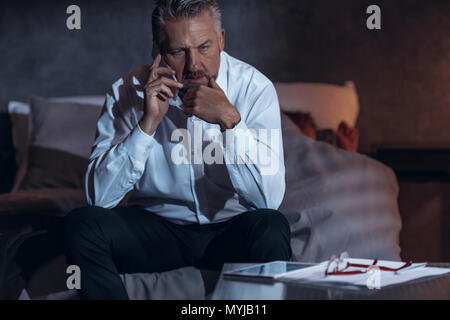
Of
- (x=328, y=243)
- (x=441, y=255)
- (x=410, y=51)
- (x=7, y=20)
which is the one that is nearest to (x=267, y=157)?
(x=328, y=243)

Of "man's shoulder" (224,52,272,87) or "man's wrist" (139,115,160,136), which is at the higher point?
"man's shoulder" (224,52,272,87)

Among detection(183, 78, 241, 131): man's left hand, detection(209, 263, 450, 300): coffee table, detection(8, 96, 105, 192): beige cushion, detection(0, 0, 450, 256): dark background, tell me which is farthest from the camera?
detection(0, 0, 450, 256): dark background

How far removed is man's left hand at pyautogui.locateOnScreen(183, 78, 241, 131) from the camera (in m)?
1.25

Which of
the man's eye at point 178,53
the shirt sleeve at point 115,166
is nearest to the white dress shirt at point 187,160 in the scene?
the shirt sleeve at point 115,166

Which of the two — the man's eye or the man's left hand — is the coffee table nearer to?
the man's left hand

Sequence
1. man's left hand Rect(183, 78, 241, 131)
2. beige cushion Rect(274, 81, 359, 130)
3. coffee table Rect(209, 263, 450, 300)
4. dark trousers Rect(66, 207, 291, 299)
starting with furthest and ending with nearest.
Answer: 1. beige cushion Rect(274, 81, 359, 130)
2. man's left hand Rect(183, 78, 241, 131)
3. dark trousers Rect(66, 207, 291, 299)
4. coffee table Rect(209, 263, 450, 300)

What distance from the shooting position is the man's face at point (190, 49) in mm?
1399

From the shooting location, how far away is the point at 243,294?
804mm

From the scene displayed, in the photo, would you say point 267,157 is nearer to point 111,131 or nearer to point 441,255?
point 111,131

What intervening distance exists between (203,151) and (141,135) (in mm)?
181

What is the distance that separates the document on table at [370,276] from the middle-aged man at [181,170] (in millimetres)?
229

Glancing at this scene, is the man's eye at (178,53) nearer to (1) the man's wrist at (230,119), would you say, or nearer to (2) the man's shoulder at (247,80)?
(2) the man's shoulder at (247,80)

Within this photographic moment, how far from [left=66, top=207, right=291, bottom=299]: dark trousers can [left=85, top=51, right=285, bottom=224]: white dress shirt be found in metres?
0.06

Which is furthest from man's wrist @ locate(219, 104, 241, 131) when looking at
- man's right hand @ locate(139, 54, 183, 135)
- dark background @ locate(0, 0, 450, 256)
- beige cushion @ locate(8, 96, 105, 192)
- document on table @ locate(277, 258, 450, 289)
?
dark background @ locate(0, 0, 450, 256)
